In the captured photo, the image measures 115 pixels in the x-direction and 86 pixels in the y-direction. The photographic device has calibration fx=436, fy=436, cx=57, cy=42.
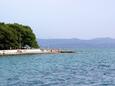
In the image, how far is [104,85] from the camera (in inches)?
1836

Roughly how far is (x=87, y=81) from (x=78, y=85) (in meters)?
3.86

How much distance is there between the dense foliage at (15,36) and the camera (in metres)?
156

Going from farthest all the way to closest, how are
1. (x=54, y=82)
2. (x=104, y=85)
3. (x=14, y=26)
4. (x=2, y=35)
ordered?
1. (x=14, y=26)
2. (x=2, y=35)
3. (x=54, y=82)
4. (x=104, y=85)

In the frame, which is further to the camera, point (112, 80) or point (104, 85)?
point (112, 80)

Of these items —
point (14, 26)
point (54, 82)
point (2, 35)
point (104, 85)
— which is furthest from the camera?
point (14, 26)

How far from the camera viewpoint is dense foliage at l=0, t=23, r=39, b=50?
15575cm

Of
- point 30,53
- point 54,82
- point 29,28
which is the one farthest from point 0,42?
point 54,82

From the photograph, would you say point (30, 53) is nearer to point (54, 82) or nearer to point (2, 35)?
point (2, 35)

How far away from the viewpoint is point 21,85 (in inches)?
1866

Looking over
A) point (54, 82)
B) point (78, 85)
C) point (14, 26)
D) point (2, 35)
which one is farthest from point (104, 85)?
point (14, 26)

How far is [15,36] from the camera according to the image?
523ft

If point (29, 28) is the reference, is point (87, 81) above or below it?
below

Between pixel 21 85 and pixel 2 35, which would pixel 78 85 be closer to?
pixel 21 85

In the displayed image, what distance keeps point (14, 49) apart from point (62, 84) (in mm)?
112055
